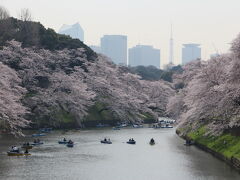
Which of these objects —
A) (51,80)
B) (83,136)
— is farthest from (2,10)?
(83,136)

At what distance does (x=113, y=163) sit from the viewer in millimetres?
41031

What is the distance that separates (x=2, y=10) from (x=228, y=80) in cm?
6645

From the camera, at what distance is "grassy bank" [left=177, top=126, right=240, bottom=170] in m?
39.3

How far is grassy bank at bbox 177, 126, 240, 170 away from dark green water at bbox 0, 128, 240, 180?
0.74 m

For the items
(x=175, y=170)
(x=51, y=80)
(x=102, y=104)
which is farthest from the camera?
(x=102, y=104)

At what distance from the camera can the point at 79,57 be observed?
9362 cm

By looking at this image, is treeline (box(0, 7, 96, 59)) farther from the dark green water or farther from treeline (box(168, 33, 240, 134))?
treeline (box(168, 33, 240, 134))

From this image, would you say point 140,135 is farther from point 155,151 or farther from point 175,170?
point 175,170

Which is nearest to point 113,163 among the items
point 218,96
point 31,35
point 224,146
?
point 224,146

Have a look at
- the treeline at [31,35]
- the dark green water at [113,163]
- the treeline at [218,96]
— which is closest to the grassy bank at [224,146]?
the dark green water at [113,163]

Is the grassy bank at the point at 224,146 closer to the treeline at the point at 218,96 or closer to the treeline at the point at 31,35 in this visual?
the treeline at the point at 218,96

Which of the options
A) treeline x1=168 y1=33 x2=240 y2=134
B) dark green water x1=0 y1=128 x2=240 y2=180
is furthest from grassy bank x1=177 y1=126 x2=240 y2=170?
treeline x1=168 y1=33 x2=240 y2=134

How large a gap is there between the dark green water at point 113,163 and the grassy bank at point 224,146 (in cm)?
74

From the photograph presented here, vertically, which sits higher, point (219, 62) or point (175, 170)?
point (219, 62)
